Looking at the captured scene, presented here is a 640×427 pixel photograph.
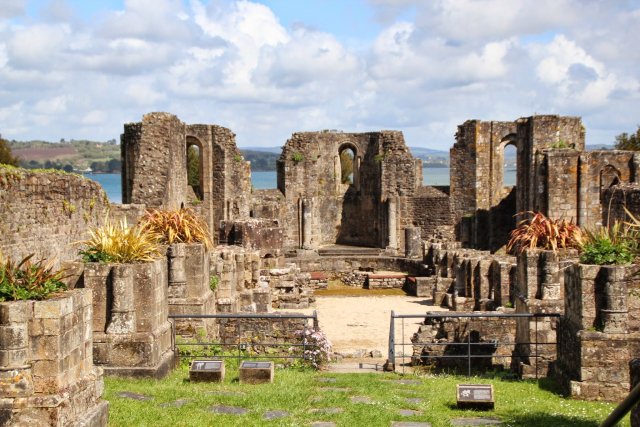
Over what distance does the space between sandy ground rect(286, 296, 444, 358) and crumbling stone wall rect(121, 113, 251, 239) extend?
22.7ft

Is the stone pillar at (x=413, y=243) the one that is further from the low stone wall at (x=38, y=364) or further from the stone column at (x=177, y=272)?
the low stone wall at (x=38, y=364)

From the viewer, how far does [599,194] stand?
31.7m

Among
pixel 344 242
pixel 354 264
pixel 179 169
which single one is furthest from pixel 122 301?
pixel 344 242

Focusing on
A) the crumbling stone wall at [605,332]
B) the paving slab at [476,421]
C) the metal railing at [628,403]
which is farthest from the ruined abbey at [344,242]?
the metal railing at [628,403]

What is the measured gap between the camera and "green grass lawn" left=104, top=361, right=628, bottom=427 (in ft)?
30.9

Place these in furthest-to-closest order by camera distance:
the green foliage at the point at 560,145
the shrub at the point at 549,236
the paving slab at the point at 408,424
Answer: the green foliage at the point at 560,145
the shrub at the point at 549,236
the paving slab at the point at 408,424

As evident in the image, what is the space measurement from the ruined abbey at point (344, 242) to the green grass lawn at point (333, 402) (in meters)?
0.69

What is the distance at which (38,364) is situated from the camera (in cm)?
768

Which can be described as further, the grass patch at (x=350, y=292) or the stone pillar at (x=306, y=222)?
the stone pillar at (x=306, y=222)

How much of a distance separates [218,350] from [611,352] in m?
6.87

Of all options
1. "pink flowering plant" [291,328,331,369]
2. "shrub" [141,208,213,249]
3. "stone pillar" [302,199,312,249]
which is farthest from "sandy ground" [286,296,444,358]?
"stone pillar" [302,199,312,249]

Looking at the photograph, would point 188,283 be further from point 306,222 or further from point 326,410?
point 306,222

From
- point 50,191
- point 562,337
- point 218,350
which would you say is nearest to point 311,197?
point 50,191

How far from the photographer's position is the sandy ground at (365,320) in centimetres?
2006
